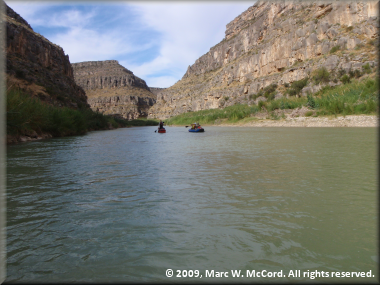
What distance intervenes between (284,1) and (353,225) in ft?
246

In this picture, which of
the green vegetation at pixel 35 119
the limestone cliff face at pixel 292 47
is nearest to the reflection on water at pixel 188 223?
the green vegetation at pixel 35 119

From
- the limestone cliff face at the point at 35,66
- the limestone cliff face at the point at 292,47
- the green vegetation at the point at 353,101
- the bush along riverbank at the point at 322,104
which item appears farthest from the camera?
the limestone cliff face at the point at 292,47

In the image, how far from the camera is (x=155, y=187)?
533cm

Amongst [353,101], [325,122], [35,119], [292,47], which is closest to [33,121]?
[35,119]

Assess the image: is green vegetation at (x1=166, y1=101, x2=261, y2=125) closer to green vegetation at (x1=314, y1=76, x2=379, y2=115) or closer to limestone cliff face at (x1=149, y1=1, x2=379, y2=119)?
limestone cliff face at (x1=149, y1=1, x2=379, y2=119)

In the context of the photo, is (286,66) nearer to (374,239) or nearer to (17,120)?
(17,120)

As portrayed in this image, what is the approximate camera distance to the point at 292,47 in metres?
50.6

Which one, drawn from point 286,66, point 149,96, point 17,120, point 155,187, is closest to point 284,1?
point 286,66

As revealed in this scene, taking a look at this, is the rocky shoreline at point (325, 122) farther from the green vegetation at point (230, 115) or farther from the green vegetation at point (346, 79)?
the green vegetation at point (346, 79)

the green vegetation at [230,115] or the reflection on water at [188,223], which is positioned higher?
the green vegetation at [230,115]

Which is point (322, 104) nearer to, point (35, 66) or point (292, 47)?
point (292, 47)

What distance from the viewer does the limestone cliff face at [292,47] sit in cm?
3831

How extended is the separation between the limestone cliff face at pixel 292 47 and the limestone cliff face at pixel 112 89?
51173mm

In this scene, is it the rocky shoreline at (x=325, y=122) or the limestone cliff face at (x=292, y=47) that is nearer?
the rocky shoreline at (x=325, y=122)
